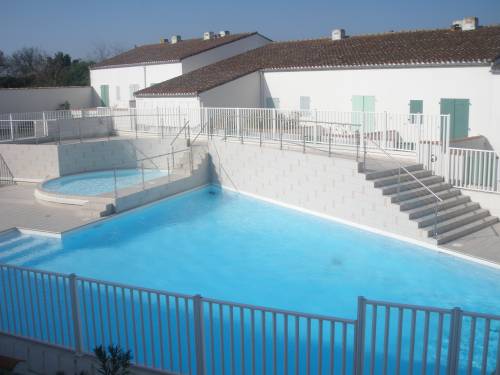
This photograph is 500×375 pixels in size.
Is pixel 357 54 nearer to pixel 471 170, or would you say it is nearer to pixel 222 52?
pixel 471 170

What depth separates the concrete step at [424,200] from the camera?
1402 cm

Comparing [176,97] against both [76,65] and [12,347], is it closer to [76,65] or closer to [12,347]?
[12,347]

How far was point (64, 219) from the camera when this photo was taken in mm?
15438

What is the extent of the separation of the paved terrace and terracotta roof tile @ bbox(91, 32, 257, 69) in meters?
16.8

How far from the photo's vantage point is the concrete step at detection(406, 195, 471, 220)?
13.8m

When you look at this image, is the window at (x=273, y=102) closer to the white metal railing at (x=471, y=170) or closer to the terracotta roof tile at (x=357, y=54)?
the terracotta roof tile at (x=357, y=54)

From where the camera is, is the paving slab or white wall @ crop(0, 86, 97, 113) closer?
the paving slab

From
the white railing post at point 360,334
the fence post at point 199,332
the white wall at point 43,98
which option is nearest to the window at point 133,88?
the white wall at point 43,98

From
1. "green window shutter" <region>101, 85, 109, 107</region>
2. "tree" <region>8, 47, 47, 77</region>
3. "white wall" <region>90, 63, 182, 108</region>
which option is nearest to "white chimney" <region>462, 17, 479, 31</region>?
"white wall" <region>90, 63, 182, 108</region>

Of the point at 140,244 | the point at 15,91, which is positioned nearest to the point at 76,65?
the point at 15,91

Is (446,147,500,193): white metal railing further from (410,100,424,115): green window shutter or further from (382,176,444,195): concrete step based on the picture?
(410,100,424,115): green window shutter

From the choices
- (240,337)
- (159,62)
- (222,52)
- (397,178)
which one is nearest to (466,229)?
(397,178)

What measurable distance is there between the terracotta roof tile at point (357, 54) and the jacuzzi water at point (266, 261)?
9086 mm

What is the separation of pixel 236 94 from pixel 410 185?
13348 mm
